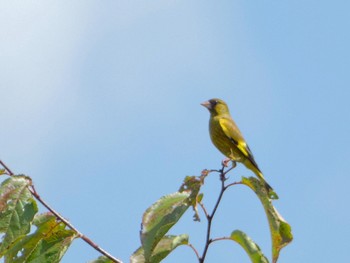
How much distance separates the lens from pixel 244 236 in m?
3.24

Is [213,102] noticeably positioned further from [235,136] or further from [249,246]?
[249,246]

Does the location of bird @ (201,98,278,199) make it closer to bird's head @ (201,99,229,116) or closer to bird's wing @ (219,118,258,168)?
bird's wing @ (219,118,258,168)

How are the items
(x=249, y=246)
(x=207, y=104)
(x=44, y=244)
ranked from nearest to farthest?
(x=249, y=246) < (x=44, y=244) < (x=207, y=104)

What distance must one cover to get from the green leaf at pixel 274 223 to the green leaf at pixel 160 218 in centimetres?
30

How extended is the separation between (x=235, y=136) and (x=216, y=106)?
1.58 meters

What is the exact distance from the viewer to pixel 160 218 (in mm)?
3031

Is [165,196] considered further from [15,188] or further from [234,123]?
[234,123]

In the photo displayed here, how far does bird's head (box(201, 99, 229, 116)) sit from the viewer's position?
1038 centimetres

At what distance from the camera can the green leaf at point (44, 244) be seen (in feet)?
10.9

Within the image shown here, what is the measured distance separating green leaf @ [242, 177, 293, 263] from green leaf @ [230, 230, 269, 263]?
0.26 feet

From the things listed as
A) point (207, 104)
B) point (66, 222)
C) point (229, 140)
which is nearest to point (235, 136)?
point (229, 140)

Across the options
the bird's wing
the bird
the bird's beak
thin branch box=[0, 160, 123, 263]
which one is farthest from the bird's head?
thin branch box=[0, 160, 123, 263]

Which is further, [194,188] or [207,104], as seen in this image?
[207,104]

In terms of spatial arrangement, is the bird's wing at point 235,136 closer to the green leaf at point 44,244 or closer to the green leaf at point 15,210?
the green leaf at point 44,244
